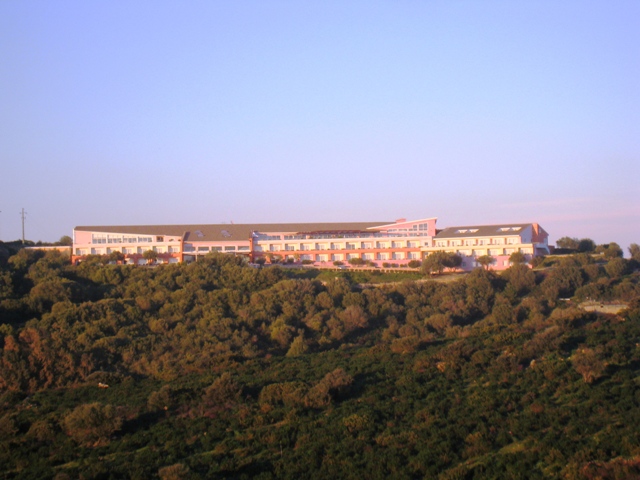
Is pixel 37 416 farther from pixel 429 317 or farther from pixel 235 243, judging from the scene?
pixel 235 243

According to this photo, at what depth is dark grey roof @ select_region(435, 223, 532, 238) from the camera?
50.4m

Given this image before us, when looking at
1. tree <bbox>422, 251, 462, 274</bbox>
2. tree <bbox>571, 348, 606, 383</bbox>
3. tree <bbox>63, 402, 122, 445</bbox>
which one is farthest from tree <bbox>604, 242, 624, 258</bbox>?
tree <bbox>63, 402, 122, 445</bbox>

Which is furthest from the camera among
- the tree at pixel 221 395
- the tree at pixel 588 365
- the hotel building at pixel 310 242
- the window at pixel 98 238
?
the window at pixel 98 238

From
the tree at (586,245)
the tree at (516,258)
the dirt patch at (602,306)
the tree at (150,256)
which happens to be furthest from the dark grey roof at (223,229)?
the dirt patch at (602,306)

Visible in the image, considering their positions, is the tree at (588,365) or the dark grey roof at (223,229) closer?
the tree at (588,365)

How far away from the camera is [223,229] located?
181 ft

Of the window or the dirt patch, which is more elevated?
the window

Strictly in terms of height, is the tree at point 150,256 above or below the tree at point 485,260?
above

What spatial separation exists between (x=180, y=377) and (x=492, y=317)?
54.1 feet

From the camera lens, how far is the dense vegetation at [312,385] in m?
13.4

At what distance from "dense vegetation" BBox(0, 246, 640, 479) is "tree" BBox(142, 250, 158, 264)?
1188 centimetres

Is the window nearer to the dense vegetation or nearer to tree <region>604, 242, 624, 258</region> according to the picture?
the dense vegetation

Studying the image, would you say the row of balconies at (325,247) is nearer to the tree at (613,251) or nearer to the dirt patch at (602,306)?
the tree at (613,251)

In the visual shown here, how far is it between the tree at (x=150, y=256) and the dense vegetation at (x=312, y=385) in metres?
11.9
